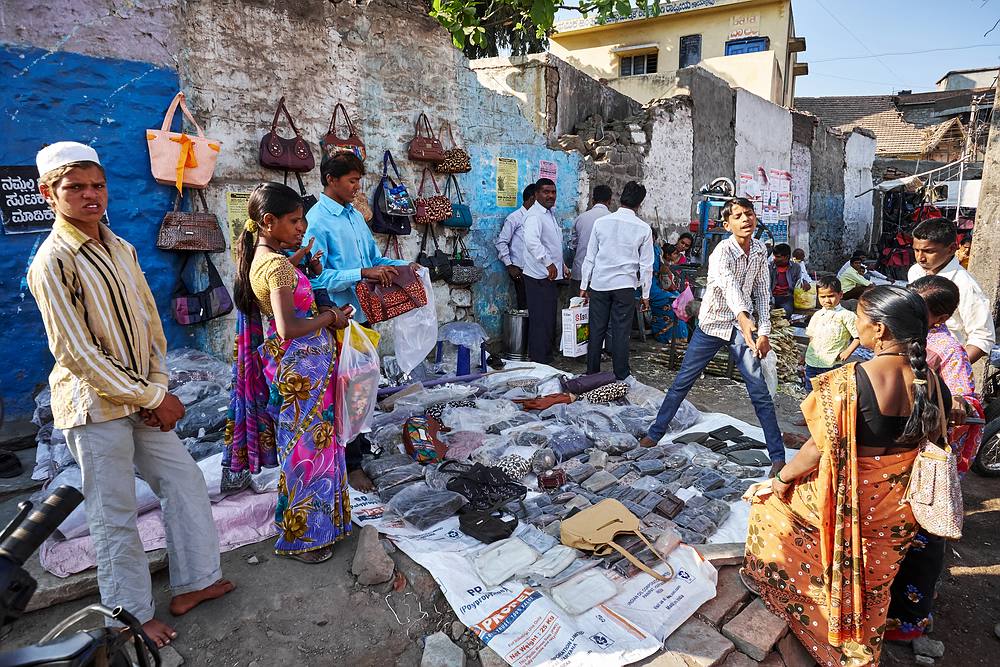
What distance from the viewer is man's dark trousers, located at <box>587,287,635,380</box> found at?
6.07 meters

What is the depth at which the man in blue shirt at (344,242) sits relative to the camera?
3.48m

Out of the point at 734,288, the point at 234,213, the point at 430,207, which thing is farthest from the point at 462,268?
the point at 734,288

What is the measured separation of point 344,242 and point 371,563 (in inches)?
75.1

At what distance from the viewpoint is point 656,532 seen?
3.14 meters

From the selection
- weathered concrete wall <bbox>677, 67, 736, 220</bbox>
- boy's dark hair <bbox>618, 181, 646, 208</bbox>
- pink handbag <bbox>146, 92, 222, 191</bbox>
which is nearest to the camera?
pink handbag <bbox>146, 92, 222, 191</bbox>

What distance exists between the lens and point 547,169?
7.72m

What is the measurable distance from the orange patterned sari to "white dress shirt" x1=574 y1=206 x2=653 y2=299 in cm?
365

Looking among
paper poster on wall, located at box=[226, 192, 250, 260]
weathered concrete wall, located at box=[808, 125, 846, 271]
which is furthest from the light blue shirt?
weathered concrete wall, located at box=[808, 125, 846, 271]

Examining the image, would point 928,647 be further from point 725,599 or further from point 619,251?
point 619,251

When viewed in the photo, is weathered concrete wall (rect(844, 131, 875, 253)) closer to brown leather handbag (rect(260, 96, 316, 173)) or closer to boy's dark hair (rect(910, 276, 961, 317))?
boy's dark hair (rect(910, 276, 961, 317))

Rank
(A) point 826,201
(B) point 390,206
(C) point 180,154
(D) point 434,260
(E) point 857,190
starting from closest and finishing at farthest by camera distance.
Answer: (C) point 180,154 < (B) point 390,206 < (D) point 434,260 < (A) point 826,201 < (E) point 857,190

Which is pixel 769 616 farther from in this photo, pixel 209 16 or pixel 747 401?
pixel 209 16

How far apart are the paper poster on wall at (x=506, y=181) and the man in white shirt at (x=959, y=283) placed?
4569 mm

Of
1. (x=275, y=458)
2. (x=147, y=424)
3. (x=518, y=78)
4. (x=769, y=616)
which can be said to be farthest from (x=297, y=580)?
(x=518, y=78)
